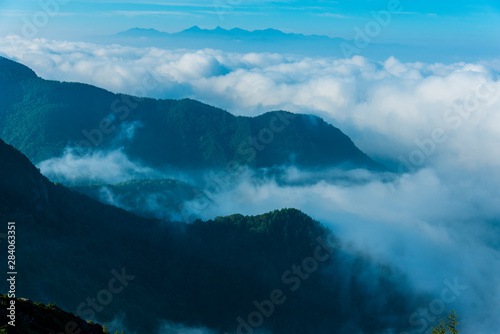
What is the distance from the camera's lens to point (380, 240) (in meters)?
187

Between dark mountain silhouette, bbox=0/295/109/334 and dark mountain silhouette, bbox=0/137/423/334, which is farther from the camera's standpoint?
dark mountain silhouette, bbox=0/137/423/334

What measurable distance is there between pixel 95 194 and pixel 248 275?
69659 millimetres

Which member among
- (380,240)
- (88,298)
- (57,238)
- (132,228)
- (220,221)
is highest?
(380,240)

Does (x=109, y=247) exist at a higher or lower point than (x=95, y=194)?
lower

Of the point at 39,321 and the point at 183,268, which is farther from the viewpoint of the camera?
the point at 183,268

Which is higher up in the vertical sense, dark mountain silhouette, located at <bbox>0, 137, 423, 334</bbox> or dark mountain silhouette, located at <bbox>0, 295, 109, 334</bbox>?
dark mountain silhouette, located at <bbox>0, 137, 423, 334</bbox>

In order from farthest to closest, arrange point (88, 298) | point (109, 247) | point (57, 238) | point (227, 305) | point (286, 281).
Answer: point (286, 281) → point (227, 305) → point (109, 247) → point (57, 238) → point (88, 298)

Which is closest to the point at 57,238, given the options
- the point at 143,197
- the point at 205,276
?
the point at 205,276

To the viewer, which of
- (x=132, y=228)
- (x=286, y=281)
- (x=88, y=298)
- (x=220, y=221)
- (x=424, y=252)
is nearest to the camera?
(x=88, y=298)

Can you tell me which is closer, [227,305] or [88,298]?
[88,298]

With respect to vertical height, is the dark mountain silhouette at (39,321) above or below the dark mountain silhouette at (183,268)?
below

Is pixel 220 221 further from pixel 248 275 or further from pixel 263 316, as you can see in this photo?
pixel 263 316

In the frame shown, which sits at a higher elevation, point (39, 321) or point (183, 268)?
point (183, 268)

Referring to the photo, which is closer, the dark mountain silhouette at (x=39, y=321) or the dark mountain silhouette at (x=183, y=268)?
the dark mountain silhouette at (x=39, y=321)
